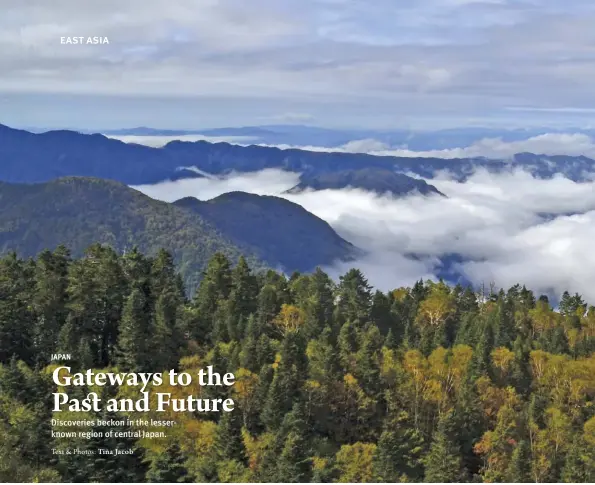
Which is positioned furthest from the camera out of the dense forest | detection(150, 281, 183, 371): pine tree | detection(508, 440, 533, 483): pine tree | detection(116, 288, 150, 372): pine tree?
detection(150, 281, 183, 371): pine tree

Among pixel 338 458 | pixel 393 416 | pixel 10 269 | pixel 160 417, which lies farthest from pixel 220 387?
pixel 10 269

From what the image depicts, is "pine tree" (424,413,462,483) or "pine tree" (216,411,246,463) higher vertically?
"pine tree" (216,411,246,463)

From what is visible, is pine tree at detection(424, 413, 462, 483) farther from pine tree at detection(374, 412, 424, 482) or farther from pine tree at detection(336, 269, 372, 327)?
pine tree at detection(336, 269, 372, 327)

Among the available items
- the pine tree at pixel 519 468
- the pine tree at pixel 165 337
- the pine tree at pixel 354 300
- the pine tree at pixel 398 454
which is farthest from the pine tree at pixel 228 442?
the pine tree at pixel 354 300

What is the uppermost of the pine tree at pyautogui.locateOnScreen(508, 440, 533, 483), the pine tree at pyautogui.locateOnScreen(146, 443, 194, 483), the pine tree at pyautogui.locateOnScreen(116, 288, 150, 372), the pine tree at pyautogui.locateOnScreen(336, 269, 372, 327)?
the pine tree at pyautogui.locateOnScreen(336, 269, 372, 327)

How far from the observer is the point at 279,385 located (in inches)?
2840

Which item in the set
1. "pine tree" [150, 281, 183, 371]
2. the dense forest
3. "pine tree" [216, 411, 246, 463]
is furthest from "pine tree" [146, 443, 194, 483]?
"pine tree" [150, 281, 183, 371]

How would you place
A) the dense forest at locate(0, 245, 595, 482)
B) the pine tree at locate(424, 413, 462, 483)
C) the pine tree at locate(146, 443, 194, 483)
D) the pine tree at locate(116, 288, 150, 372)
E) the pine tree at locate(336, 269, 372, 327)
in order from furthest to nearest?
the pine tree at locate(336, 269, 372, 327), the pine tree at locate(116, 288, 150, 372), the pine tree at locate(424, 413, 462, 483), the dense forest at locate(0, 245, 595, 482), the pine tree at locate(146, 443, 194, 483)

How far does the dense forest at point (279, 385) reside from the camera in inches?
2498

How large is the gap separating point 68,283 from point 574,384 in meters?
62.9

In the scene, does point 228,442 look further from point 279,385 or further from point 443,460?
point 443,460

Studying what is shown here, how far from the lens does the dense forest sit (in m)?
63.4

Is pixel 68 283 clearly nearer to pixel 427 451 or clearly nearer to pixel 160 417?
pixel 160 417

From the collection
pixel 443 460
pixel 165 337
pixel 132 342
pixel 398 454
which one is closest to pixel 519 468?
pixel 443 460
